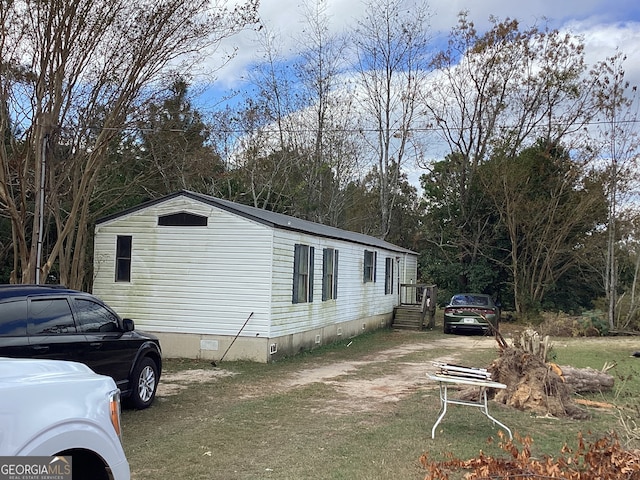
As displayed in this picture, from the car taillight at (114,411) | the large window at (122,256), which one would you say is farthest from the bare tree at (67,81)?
the car taillight at (114,411)

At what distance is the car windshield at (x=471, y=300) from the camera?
20969 mm

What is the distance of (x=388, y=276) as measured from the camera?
75.2ft

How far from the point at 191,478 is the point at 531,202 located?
23.3 m

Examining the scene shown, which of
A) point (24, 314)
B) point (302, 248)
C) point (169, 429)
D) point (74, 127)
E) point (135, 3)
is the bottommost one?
point (169, 429)

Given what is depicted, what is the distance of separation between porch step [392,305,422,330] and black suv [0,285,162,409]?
50.5 ft

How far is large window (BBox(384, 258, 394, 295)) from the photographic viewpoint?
22.5m

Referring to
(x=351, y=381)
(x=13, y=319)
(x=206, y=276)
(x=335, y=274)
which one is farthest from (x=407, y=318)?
(x=13, y=319)

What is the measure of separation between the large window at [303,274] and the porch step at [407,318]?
895cm

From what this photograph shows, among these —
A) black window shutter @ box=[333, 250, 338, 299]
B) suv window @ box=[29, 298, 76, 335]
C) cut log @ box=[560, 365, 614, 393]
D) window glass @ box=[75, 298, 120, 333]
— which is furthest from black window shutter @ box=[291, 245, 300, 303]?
suv window @ box=[29, 298, 76, 335]

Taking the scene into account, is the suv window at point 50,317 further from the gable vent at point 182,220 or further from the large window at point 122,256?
the large window at point 122,256

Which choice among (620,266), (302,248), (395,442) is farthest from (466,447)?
(620,266)

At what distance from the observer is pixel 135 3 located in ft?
36.8

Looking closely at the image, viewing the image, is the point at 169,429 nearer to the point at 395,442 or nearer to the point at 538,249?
the point at 395,442

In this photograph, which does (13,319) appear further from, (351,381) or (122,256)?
(122,256)
